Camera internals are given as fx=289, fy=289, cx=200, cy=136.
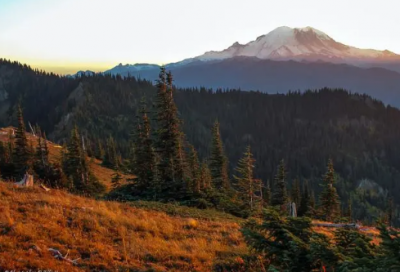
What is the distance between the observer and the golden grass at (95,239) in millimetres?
7777

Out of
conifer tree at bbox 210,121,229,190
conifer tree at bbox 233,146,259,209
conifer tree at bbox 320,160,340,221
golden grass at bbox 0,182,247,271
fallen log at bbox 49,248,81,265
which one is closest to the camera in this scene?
fallen log at bbox 49,248,81,265

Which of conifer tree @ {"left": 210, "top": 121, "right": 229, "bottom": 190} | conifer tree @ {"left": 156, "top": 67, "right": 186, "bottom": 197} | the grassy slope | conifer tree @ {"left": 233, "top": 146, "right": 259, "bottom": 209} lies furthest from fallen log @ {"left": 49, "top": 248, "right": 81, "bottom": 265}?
conifer tree @ {"left": 210, "top": 121, "right": 229, "bottom": 190}

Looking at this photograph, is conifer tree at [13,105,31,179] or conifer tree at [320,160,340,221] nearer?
conifer tree at [320,160,340,221]

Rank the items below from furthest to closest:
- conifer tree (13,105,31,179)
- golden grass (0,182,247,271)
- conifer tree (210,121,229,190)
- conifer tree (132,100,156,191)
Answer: conifer tree (13,105,31,179) → conifer tree (210,121,229,190) → conifer tree (132,100,156,191) → golden grass (0,182,247,271)

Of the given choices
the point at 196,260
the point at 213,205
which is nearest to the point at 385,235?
the point at 196,260

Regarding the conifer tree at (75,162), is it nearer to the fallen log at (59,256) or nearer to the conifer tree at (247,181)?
the conifer tree at (247,181)

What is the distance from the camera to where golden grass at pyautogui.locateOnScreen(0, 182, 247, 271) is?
7777mm

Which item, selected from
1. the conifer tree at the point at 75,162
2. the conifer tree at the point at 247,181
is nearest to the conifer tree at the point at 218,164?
the conifer tree at the point at 247,181

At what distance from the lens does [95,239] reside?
9.69 meters

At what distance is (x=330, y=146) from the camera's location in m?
198

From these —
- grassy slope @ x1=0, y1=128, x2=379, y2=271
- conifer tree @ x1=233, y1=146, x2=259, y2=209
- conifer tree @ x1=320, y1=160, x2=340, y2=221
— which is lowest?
conifer tree @ x1=320, y1=160, x2=340, y2=221

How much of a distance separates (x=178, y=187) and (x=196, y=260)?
18.2m

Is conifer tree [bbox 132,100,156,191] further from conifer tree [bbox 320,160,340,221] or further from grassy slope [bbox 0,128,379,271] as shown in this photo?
conifer tree [bbox 320,160,340,221]

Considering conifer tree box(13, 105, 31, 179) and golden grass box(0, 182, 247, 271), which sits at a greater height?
golden grass box(0, 182, 247, 271)
